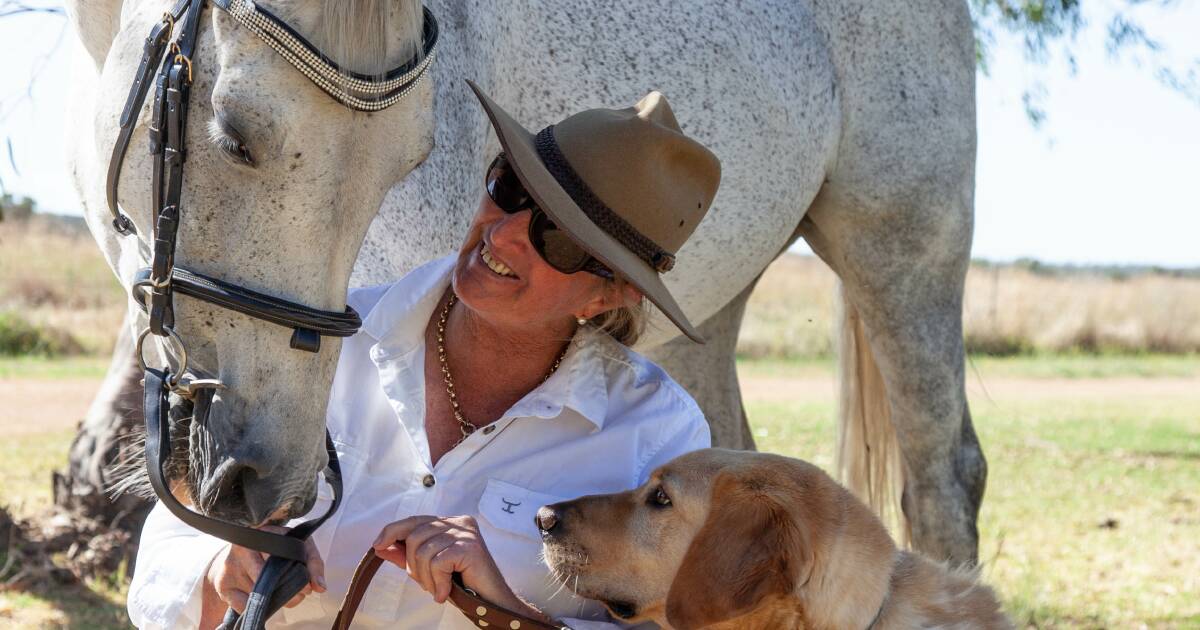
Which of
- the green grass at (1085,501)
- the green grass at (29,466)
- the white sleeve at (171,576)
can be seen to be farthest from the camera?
the green grass at (29,466)

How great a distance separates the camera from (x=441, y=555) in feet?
Answer: 6.74

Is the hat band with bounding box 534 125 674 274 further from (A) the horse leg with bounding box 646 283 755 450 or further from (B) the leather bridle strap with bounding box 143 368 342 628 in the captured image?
(A) the horse leg with bounding box 646 283 755 450

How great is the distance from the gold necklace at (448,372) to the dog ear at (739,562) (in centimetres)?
52

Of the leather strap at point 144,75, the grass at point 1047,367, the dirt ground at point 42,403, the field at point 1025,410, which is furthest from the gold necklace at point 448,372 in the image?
the grass at point 1047,367

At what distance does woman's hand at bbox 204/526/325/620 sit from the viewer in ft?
7.07

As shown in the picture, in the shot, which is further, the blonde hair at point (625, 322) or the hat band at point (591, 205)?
the blonde hair at point (625, 322)

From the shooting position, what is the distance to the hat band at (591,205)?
2.22 metres

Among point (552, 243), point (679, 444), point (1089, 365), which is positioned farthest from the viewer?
point (1089, 365)

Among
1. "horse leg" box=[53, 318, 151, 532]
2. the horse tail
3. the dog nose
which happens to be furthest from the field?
the dog nose

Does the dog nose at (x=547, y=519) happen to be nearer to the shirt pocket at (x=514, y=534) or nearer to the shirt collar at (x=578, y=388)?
the shirt pocket at (x=514, y=534)

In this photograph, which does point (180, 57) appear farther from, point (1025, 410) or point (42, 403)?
point (1025, 410)

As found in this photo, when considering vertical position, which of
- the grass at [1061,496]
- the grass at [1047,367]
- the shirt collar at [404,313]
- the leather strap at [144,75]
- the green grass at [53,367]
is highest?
the leather strap at [144,75]

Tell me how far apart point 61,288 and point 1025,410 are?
1342 centimetres

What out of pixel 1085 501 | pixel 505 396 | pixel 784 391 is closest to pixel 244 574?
pixel 505 396
